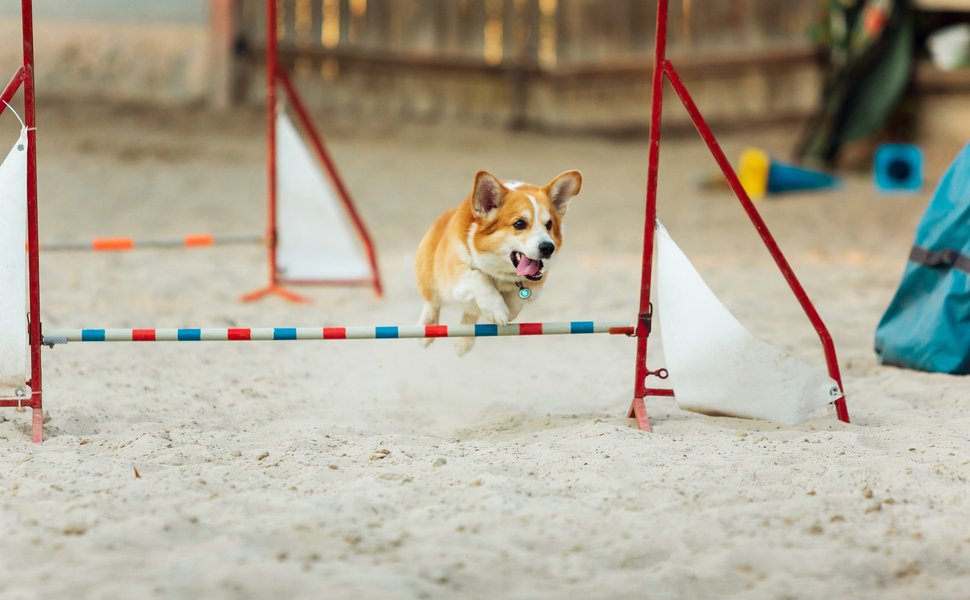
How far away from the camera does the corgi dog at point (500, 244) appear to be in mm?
3779

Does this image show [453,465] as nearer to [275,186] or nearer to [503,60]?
[275,186]

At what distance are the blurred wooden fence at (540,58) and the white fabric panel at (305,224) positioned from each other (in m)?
5.50

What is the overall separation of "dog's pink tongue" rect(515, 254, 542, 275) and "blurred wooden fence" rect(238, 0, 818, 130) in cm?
864

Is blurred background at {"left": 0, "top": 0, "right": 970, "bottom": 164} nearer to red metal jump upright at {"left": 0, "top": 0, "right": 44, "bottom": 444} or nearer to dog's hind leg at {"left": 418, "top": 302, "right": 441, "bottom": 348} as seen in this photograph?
dog's hind leg at {"left": 418, "top": 302, "right": 441, "bottom": 348}

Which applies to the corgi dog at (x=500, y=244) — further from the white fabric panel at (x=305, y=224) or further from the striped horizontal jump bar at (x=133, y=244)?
the white fabric panel at (x=305, y=224)

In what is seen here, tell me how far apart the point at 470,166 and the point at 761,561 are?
8.34 m

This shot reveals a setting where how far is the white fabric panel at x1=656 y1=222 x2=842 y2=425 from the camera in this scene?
3.88 m

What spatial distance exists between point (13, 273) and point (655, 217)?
218cm

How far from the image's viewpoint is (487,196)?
12.7ft

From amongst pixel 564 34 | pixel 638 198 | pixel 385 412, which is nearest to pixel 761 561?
pixel 385 412

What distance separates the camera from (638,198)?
32.7ft

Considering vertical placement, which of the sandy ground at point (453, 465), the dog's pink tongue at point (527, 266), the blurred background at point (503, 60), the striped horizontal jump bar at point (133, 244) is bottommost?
the sandy ground at point (453, 465)

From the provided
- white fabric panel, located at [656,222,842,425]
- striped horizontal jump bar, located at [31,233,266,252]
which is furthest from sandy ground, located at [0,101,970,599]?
striped horizontal jump bar, located at [31,233,266,252]

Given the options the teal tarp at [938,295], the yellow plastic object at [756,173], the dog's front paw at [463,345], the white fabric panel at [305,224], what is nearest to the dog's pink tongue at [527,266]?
the dog's front paw at [463,345]
